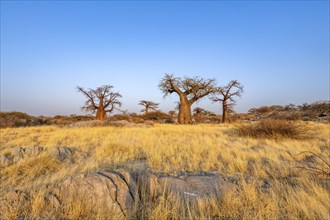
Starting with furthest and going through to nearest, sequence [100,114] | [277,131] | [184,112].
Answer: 1. [184,112]
2. [100,114]
3. [277,131]

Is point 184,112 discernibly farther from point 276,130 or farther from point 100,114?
point 276,130

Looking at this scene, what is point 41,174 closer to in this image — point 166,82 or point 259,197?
point 259,197

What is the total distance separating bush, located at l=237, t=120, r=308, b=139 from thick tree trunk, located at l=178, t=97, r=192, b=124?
1164 cm

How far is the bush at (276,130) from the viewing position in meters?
7.36

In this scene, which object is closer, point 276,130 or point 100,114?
point 276,130

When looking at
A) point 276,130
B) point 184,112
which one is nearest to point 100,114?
point 184,112

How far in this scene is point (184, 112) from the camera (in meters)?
20.4

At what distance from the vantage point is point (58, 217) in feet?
6.05

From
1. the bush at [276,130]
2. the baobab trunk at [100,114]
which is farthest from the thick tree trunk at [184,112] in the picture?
the bush at [276,130]

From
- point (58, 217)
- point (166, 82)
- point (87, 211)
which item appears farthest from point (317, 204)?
point (166, 82)

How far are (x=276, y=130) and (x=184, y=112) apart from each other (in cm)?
1290

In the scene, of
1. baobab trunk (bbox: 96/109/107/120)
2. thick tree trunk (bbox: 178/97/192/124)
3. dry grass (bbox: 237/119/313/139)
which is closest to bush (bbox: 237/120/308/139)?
dry grass (bbox: 237/119/313/139)

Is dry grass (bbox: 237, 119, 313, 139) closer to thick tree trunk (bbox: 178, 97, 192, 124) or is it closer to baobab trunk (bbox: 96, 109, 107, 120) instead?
thick tree trunk (bbox: 178, 97, 192, 124)

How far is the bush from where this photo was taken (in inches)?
Result: 290
